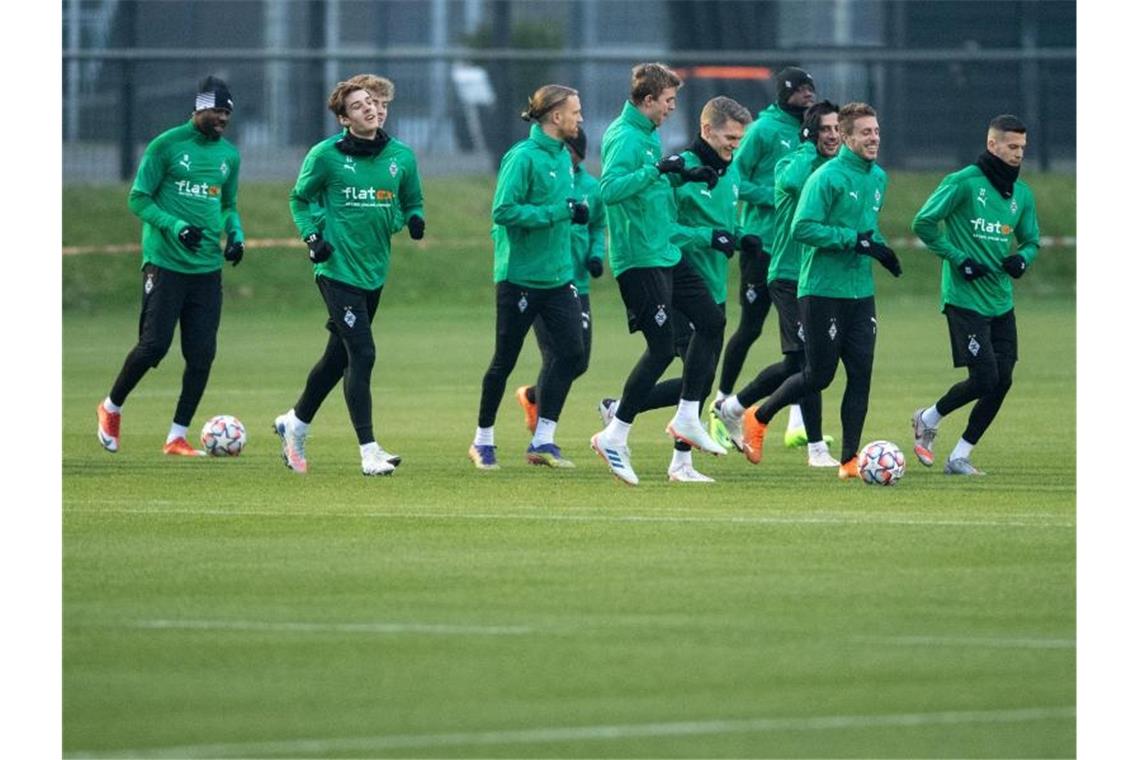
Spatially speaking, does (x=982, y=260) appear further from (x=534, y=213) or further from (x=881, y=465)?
(x=534, y=213)

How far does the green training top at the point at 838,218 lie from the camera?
1463 cm

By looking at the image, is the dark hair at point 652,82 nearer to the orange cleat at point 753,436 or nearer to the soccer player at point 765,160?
the soccer player at point 765,160

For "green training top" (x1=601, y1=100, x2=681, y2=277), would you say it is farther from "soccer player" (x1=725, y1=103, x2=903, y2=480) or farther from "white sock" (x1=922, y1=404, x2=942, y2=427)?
"white sock" (x1=922, y1=404, x2=942, y2=427)

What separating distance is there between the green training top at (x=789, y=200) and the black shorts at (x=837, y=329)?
605 mm

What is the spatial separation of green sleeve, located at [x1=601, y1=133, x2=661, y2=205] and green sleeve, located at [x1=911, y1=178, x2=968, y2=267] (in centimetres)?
159

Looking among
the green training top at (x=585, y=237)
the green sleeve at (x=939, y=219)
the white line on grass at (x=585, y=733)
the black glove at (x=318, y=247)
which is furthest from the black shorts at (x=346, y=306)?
the white line on grass at (x=585, y=733)

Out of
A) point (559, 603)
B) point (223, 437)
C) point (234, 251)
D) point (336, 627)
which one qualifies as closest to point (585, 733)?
point (336, 627)

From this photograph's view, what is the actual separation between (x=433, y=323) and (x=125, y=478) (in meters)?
17.1

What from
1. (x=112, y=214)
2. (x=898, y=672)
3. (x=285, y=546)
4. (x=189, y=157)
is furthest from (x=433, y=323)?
(x=898, y=672)

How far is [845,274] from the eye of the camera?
14.8 meters

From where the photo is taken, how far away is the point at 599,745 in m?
7.71

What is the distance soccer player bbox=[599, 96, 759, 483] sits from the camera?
14.7m

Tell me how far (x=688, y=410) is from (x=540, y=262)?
1.29 m

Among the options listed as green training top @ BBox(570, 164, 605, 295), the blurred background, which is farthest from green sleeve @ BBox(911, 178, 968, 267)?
the blurred background
